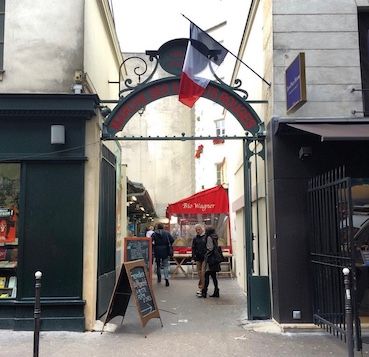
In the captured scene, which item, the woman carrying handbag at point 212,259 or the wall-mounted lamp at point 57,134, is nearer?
the wall-mounted lamp at point 57,134

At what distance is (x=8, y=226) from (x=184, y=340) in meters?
3.48

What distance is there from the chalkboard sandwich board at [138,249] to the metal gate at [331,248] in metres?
5.78

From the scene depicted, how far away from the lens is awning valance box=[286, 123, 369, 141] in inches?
271

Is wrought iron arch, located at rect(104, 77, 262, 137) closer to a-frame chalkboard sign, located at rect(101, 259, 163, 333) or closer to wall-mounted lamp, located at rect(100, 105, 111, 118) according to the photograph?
wall-mounted lamp, located at rect(100, 105, 111, 118)

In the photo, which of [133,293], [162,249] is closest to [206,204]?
[162,249]

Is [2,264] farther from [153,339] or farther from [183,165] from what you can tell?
[183,165]

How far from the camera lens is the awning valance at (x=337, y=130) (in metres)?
6.89

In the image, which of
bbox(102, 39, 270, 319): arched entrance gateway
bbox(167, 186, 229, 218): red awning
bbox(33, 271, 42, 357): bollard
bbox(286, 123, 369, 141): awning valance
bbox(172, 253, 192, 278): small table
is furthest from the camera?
bbox(167, 186, 229, 218): red awning

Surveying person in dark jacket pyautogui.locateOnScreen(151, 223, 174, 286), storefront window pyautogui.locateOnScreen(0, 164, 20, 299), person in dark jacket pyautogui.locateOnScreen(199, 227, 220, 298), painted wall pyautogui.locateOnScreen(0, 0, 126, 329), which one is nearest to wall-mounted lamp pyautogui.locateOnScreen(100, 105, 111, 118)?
painted wall pyautogui.locateOnScreen(0, 0, 126, 329)

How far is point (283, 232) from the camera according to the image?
8273 millimetres

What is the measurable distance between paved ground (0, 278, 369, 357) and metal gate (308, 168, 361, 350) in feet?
1.36

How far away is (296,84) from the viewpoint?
25.6 ft

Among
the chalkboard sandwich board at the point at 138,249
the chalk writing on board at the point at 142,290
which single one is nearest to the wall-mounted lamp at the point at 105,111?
the chalk writing on board at the point at 142,290

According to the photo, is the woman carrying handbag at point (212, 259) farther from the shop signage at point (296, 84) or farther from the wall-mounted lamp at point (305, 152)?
the shop signage at point (296, 84)
